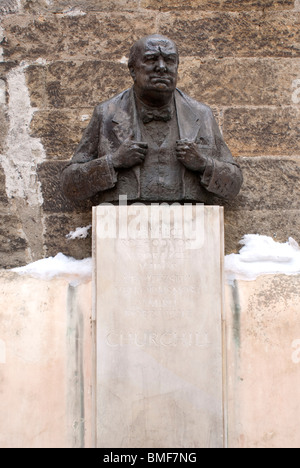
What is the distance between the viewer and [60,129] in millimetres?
3869

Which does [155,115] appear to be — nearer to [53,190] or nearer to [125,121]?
[125,121]

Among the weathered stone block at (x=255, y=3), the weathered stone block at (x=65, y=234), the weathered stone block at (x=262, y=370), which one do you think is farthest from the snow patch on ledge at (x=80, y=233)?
the weathered stone block at (x=255, y=3)

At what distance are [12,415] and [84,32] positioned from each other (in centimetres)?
223

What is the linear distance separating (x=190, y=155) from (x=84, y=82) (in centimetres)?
109

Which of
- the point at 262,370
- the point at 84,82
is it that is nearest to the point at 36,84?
the point at 84,82

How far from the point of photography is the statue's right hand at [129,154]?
3096 millimetres

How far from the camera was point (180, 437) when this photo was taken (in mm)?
2707

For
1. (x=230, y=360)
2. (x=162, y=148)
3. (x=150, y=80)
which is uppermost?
(x=150, y=80)

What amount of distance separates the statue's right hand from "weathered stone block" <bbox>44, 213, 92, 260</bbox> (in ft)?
2.21

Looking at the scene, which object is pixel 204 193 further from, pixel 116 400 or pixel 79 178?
pixel 116 400

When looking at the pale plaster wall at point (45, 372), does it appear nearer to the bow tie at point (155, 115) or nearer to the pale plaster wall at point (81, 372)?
the pale plaster wall at point (81, 372)

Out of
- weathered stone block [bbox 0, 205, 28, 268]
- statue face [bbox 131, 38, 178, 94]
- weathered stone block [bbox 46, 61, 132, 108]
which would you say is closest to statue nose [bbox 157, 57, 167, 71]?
statue face [bbox 131, 38, 178, 94]

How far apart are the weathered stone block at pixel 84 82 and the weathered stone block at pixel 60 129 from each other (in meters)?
0.06

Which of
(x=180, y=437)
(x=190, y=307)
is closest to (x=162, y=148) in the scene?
(x=190, y=307)
